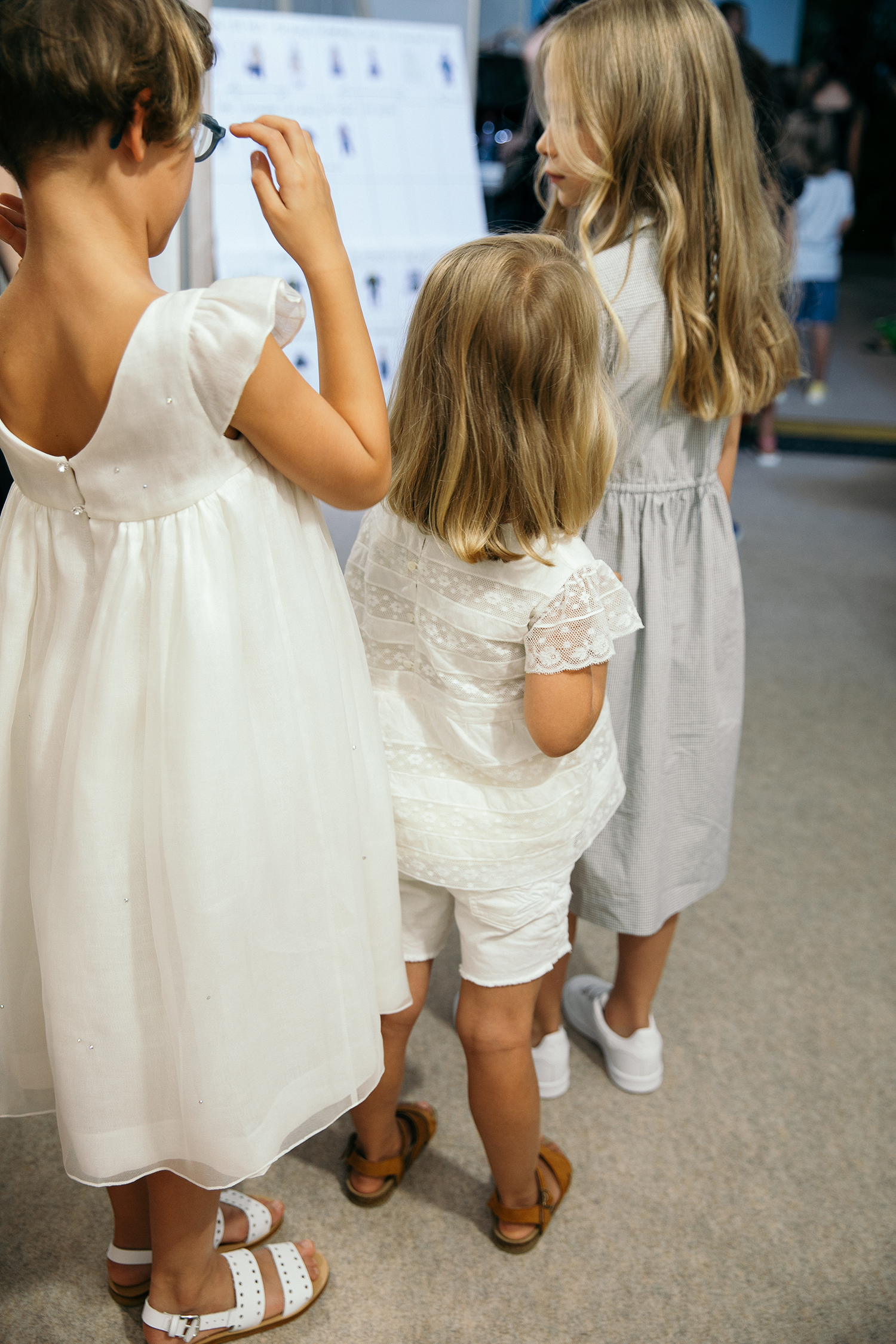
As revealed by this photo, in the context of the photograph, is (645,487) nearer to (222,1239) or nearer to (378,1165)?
(378,1165)

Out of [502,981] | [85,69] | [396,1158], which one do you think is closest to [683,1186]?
[396,1158]

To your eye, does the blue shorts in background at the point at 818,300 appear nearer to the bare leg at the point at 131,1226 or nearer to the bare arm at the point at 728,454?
the bare arm at the point at 728,454

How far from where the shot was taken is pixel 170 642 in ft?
2.63

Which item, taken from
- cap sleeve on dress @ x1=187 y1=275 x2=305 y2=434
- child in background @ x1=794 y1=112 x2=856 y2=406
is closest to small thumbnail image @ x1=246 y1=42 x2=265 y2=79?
cap sleeve on dress @ x1=187 y1=275 x2=305 y2=434

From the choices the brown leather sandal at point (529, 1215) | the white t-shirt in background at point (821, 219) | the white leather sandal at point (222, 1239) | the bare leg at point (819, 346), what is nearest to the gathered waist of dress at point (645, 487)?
the brown leather sandal at point (529, 1215)

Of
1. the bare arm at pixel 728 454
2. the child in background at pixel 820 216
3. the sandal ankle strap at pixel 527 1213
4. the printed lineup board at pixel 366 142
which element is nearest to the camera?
the sandal ankle strap at pixel 527 1213

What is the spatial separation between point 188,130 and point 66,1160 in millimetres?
876

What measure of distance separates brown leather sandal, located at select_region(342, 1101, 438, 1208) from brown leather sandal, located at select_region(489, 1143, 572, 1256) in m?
0.13

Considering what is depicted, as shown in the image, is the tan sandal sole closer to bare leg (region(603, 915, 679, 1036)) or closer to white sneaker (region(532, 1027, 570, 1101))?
white sneaker (region(532, 1027, 570, 1101))

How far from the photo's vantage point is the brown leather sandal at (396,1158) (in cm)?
132

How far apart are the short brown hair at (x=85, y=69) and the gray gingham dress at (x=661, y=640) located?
581mm

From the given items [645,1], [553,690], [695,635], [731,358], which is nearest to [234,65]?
[645,1]

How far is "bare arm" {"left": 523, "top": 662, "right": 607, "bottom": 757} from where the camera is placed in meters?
0.96

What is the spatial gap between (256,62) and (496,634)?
161 centimetres
